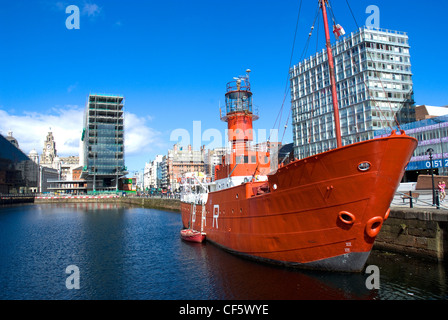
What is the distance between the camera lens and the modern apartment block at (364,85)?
219 feet

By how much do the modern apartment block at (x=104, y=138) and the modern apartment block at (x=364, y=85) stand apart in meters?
82.9

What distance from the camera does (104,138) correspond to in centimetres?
12444

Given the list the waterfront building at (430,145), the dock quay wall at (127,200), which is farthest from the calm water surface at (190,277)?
the dock quay wall at (127,200)

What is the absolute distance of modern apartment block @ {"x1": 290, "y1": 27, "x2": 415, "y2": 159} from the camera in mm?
66625

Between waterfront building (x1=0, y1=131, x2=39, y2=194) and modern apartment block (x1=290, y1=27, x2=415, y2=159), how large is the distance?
117156 millimetres

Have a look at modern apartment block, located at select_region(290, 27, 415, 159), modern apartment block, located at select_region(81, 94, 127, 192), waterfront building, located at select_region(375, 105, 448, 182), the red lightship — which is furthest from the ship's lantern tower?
modern apartment block, located at select_region(81, 94, 127, 192)

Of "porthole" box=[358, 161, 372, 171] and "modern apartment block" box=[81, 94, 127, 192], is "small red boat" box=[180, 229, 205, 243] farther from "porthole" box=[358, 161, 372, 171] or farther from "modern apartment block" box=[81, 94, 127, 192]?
"modern apartment block" box=[81, 94, 127, 192]

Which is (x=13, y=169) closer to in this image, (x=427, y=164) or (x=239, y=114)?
(x=239, y=114)

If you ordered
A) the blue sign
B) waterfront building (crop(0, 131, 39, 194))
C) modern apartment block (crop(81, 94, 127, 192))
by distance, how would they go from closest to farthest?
the blue sign → waterfront building (crop(0, 131, 39, 194)) → modern apartment block (crop(81, 94, 127, 192))

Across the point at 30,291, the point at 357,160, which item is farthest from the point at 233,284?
the point at 30,291

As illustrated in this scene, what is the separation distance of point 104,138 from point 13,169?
4267 centimetres

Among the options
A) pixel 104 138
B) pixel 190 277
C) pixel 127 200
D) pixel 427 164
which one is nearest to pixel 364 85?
pixel 427 164

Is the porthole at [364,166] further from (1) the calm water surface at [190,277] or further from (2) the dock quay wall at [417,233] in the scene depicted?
(2) the dock quay wall at [417,233]
